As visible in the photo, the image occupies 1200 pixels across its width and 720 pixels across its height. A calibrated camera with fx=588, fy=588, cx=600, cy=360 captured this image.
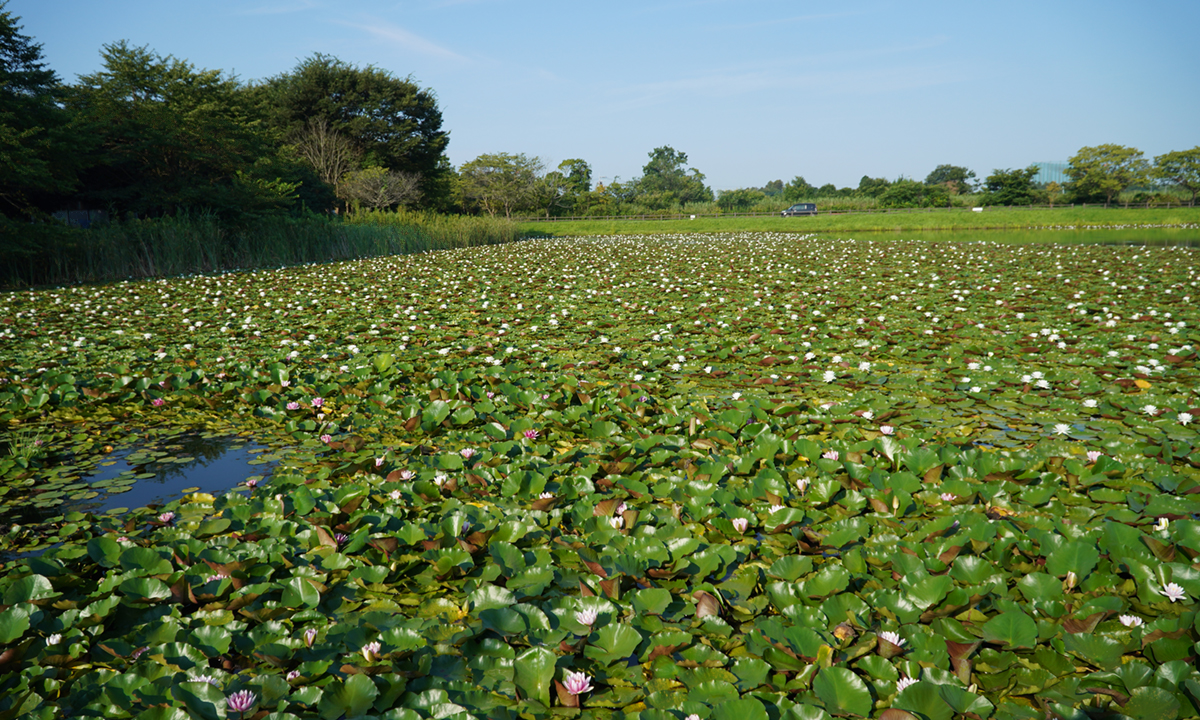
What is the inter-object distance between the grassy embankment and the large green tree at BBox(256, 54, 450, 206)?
30.4 ft

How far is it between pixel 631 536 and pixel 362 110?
38787mm

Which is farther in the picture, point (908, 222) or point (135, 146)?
point (908, 222)

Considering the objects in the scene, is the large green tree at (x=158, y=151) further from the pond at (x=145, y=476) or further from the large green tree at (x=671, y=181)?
the large green tree at (x=671, y=181)

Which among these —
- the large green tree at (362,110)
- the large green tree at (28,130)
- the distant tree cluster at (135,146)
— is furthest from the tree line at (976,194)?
the large green tree at (28,130)

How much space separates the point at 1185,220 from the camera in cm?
3130

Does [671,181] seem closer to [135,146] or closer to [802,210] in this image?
[802,210]

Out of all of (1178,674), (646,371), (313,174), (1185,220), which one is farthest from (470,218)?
(1185,220)

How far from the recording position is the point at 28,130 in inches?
382

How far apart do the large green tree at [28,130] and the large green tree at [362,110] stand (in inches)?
911

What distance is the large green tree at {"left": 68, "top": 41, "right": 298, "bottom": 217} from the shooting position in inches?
543

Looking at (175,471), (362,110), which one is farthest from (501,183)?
(175,471)

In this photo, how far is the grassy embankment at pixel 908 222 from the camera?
31.3m

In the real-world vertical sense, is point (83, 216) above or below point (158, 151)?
below

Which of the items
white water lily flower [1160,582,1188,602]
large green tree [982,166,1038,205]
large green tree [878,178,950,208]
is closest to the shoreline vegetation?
white water lily flower [1160,582,1188,602]
